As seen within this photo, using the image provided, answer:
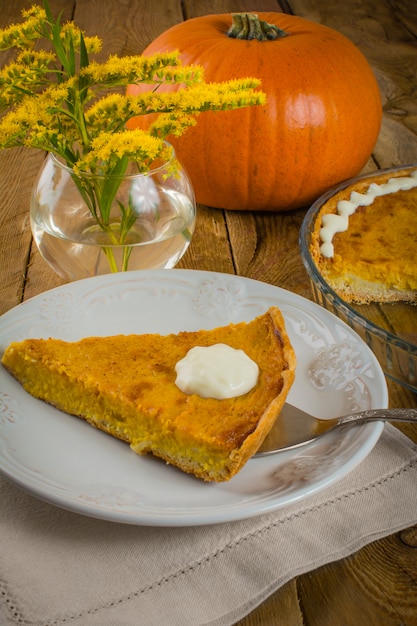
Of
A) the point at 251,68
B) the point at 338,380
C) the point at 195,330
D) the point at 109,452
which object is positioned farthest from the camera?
the point at 251,68

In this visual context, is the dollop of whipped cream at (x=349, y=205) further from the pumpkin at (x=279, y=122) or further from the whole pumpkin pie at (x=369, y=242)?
the pumpkin at (x=279, y=122)

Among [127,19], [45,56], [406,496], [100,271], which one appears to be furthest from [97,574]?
[127,19]

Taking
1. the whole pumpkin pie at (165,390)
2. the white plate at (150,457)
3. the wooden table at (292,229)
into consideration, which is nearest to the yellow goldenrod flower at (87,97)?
the white plate at (150,457)

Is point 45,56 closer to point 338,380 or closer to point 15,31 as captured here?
point 15,31

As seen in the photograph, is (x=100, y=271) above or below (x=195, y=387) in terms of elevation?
below

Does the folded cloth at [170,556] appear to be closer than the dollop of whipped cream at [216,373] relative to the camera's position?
Yes

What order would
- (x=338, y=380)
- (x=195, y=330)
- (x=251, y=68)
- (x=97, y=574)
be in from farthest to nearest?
(x=251, y=68) < (x=195, y=330) < (x=338, y=380) < (x=97, y=574)

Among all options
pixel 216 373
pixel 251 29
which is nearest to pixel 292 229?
pixel 251 29
